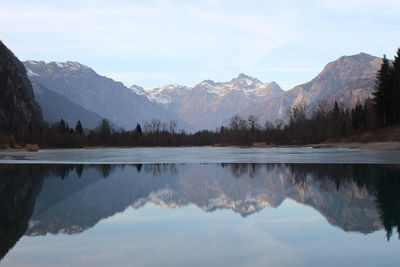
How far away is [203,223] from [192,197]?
965 centimetres

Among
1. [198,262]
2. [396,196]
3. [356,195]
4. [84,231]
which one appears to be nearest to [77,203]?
[84,231]

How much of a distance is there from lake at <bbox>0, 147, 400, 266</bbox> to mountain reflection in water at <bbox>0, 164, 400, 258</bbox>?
0.06 meters

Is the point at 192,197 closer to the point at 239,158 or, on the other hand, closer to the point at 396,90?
the point at 239,158

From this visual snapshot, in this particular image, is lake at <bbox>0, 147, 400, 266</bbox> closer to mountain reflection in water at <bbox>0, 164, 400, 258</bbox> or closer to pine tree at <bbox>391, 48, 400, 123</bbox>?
mountain reflection in water at <bbox>0, 164, 400, 258</bbox>

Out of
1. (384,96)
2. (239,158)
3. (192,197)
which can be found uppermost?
(384,96)

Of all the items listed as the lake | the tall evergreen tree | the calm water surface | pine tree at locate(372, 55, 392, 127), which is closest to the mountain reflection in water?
the lake

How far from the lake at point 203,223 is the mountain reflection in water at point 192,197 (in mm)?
65

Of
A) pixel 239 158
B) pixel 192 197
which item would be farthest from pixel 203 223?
pixel 239 158

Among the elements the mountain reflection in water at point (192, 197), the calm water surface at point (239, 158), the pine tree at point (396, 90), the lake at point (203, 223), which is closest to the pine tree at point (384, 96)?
the pine tree at point (396, 90)

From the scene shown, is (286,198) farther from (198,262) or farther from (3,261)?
(3,261)

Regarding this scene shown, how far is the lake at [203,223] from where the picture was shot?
14273 millimetres

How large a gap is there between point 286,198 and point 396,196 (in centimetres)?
654

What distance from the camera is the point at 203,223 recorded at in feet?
67.3

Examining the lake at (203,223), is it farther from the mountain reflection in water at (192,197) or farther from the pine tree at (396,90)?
the pine tree at (396,90)
